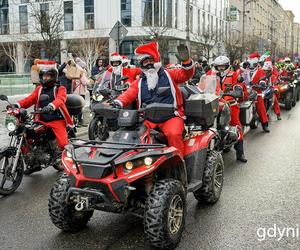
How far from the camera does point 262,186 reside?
6695 mm

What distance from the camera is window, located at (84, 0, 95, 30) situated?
46500 mm

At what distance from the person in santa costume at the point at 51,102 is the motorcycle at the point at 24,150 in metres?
0.15

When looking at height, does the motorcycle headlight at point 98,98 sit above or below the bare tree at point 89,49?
below

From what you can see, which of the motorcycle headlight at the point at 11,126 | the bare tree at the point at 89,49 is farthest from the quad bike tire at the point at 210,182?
the bare tree at the point at 89,49

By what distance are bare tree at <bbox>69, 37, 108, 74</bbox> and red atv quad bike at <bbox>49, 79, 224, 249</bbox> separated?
36.2m

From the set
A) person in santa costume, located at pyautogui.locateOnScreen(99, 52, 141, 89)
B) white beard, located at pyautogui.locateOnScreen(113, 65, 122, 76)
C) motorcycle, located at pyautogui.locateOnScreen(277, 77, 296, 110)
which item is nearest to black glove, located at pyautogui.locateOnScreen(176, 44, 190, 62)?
person in santa costume, located at pyautogui.locateOnScreen(99, 52, 141, 89)

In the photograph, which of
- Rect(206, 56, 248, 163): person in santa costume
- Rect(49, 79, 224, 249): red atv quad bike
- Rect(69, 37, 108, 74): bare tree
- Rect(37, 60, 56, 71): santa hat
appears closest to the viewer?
Rect(49, 79, 224, 249): red atv quad bike

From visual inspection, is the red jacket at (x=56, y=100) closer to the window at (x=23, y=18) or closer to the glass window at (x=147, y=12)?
the glass window at (x=147, y=12)

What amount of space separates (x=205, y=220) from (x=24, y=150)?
10.1 ft

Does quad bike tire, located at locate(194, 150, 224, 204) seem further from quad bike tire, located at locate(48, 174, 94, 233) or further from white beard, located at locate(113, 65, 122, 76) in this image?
white beard, located at locate(113, 65, 122, 76)

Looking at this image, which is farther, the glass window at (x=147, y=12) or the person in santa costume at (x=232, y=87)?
the glass window at (x=147, y=12)

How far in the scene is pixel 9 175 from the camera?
21.0ft

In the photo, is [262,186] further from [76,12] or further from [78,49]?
[76,12]

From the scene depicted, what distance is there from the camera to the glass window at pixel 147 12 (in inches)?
1697
